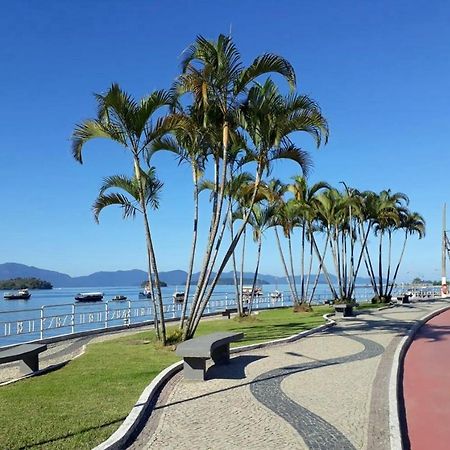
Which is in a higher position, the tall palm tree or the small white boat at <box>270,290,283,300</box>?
the tall palm tree

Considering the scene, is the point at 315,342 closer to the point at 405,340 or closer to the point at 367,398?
the point at 405,340

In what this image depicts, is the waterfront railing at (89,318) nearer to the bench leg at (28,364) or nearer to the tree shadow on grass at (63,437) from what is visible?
the bench leg at (28,364)

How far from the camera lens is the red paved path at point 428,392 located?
5.91 meters

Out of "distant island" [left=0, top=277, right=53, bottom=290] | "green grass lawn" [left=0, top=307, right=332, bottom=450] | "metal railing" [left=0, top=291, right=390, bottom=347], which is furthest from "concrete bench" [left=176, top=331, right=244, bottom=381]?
"distant island" [left=0, top=277, right=53, bottom=290]

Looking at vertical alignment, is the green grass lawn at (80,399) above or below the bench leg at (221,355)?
below

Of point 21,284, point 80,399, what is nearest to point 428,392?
point 80,399

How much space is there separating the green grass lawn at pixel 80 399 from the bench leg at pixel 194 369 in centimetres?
61

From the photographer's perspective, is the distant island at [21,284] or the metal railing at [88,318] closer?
the metal railing at [88,318]

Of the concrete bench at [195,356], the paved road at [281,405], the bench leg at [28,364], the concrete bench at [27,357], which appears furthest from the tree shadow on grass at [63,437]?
the bench leg at [28,364]

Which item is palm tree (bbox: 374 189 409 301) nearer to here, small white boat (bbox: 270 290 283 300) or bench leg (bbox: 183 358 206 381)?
small white boat (bbox: 270 290 283 300)

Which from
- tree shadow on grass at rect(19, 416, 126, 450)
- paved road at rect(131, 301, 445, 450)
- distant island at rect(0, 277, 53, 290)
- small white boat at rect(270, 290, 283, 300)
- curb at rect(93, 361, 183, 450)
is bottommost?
paved road at rect(131, 301, 445, 450)

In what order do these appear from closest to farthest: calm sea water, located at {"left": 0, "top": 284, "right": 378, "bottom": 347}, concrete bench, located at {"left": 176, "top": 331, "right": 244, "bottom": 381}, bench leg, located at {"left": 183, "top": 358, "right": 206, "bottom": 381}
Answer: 1. concrete bench, located at {"left": 176, "top": 331, "right": 244, "bottom": 381}
2. bench leg, located at {"left": 183, "top": 358, "right": 206, "bottom": 381}
3. calm sea water, located at {"left": 0, "top": 284, "right": 378, "bottom": 347}

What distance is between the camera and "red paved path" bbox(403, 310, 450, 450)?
591cm

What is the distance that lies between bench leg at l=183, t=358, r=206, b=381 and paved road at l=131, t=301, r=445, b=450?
183mm
